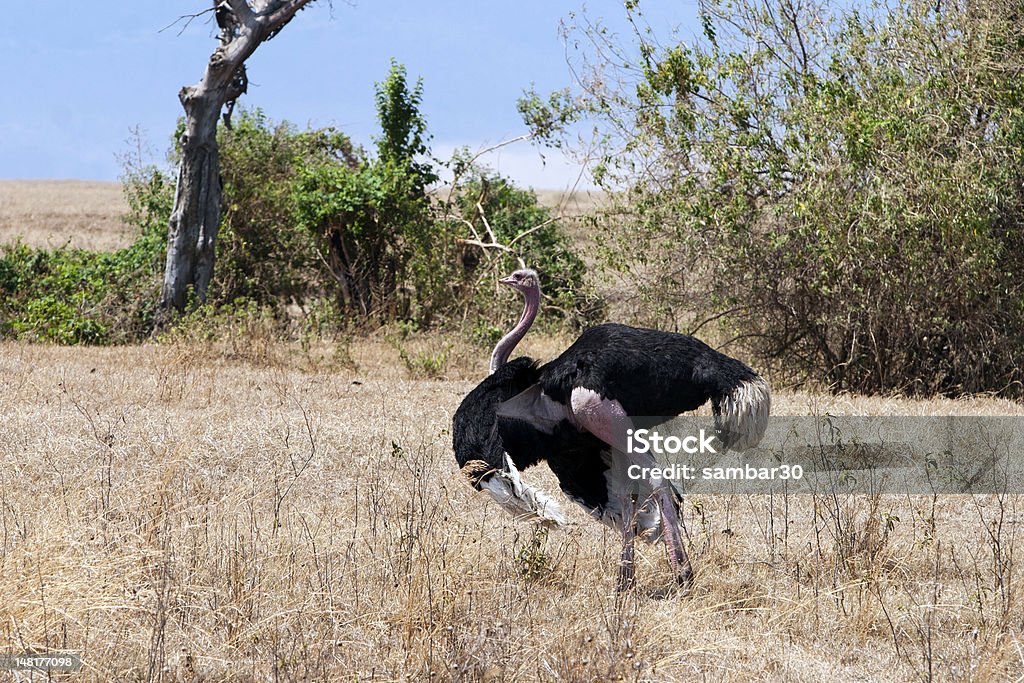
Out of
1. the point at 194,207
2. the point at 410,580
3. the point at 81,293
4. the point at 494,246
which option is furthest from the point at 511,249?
the point at 410,580

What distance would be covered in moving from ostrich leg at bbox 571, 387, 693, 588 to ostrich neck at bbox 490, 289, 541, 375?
592mm

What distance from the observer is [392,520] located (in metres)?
5.61

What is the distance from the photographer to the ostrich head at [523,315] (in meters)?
5.57

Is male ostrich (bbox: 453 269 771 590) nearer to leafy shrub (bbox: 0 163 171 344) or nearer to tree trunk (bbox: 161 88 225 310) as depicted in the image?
leafy shrub (bbox: 0 163 171 344)

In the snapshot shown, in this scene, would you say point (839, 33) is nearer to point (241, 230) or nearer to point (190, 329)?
point (190, 329)

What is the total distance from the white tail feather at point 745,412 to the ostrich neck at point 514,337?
1.04 m

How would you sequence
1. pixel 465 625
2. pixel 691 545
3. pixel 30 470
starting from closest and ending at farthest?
pixel 465 625 → pixel 691 545 → pixel 30 470

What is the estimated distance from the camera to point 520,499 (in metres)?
4.75

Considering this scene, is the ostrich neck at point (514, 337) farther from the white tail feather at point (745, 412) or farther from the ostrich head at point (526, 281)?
the white tail feather at point (745, 412)

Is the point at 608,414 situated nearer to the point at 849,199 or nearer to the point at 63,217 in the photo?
the point at 849,199

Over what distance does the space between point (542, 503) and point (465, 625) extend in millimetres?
698

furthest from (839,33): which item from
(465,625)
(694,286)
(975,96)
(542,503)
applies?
(465,625)

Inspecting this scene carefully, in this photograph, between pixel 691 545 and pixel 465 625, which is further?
pixel 691 545

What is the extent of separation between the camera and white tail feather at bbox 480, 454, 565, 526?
4727 mm
